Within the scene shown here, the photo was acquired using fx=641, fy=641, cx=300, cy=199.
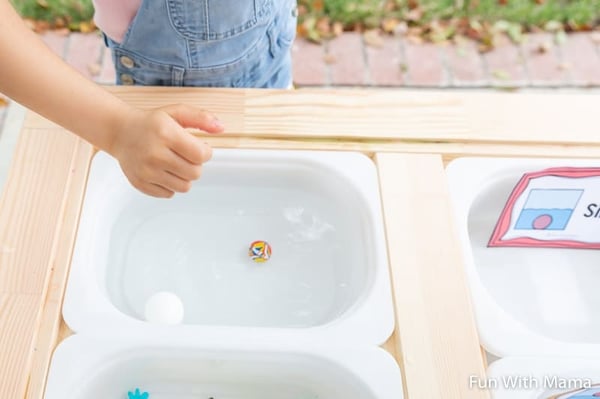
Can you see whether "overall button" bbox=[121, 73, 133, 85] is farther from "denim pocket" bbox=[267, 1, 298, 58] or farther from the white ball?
the white ball

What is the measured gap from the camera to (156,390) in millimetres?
874

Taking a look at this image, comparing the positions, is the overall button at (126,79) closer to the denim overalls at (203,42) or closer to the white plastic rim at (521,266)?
the denim overalls at (203,42)

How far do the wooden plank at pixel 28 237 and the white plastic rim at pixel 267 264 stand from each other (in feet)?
0.13

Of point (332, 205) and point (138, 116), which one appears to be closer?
point (138, 116)

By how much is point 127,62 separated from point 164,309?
0.48 meters

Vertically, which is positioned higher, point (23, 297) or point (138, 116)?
point (138, 116)

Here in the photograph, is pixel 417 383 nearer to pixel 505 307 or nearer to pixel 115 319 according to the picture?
pixel 505 307

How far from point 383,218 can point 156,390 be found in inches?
15.9

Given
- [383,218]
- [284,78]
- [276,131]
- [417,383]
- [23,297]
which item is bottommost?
[417,383]

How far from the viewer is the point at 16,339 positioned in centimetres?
82

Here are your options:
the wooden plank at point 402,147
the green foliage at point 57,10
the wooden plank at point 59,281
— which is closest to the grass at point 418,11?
the green foliage at point 57,10

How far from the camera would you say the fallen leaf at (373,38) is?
2535mm

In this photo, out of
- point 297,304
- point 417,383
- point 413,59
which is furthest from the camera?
point 413,59

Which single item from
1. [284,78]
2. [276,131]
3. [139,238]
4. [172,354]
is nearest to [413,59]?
[284,78]
